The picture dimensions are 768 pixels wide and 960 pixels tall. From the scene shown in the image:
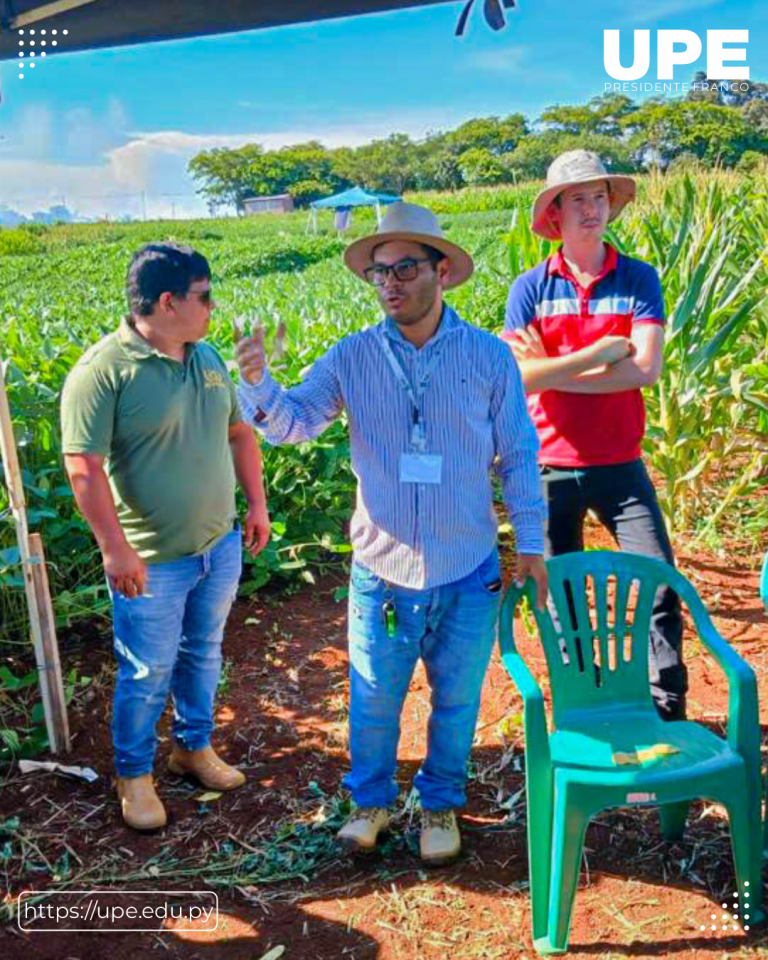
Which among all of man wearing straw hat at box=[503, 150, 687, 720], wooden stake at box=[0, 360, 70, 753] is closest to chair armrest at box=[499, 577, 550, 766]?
man wearing straw hat at box=[503, 150, 687, 720]

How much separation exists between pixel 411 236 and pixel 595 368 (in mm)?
760

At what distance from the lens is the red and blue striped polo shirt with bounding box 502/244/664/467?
2740 millimetres

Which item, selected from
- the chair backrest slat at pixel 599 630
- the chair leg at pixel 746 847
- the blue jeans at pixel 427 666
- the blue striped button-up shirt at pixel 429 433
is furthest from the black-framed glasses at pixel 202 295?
the chair leg at pixel 746 847

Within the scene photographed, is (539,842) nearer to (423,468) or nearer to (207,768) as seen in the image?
(423,468)

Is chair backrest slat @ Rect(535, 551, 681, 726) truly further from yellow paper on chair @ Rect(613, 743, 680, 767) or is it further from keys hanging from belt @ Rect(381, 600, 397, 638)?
keys hanging from belt @ Rect(381, 600, 397, 638)

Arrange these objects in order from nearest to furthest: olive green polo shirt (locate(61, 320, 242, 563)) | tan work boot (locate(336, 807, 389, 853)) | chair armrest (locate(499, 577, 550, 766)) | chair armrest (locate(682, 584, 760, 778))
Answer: chair armrest (locate(499, 577, 550, 766)) → chair armrest (locate(682, 584, 760, 778)) → olive green polo shirt (locate(61, 320, 242, 563)) → tan work boot (locate(336, 807, 389, 853))

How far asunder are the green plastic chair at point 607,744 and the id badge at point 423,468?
0.36 m

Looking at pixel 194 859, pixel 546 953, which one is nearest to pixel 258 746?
pixel 194 859

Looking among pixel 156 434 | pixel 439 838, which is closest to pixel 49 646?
pixel 156 434

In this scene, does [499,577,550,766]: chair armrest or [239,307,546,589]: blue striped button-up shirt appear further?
[239,307,546,589]: blue striped button-up shirt

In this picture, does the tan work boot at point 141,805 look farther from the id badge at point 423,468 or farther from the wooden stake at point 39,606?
the id badge at point 423,468

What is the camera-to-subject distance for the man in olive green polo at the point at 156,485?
2.39 meters

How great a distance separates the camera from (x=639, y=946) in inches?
86.4

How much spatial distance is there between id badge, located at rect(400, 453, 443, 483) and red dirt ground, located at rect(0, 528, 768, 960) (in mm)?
1035
